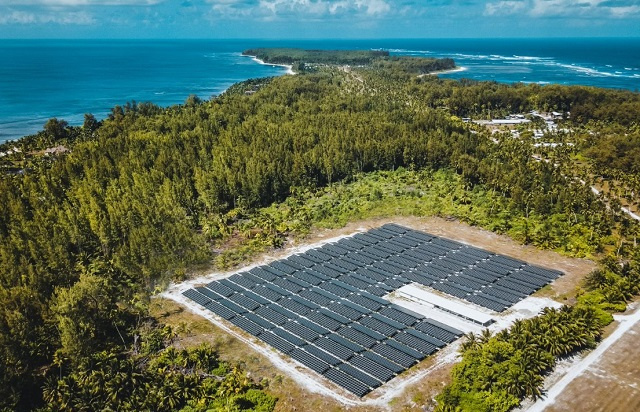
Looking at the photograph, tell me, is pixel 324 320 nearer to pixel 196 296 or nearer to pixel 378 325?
pixel 378 325

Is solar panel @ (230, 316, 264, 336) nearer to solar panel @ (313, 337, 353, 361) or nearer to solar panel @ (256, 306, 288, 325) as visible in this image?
solar panel @ (256, 306, 288, 325)

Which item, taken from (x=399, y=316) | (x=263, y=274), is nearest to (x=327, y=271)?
(x=263, y=274)

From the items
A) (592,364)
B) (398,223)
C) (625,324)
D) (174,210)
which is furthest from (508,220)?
(174,210)

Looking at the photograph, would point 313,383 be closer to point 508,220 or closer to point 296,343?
point 296,343

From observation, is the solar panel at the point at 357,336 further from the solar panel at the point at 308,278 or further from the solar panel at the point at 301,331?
the solar panel at the point at 308,278

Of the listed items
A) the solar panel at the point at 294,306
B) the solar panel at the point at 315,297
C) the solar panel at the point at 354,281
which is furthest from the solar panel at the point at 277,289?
the solar panel at the point at 354,281

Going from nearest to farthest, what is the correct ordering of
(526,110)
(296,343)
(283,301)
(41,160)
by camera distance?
(296,343) < (283,301) < (41,160) < (526,110)
